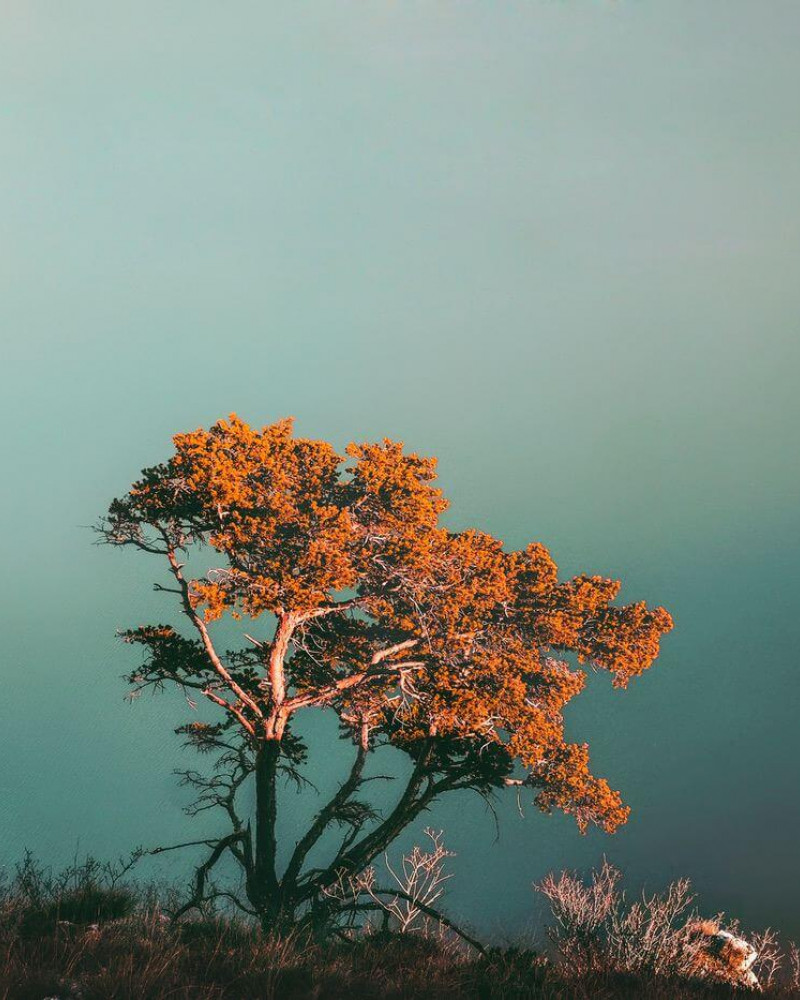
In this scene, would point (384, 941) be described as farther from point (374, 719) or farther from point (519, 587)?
point (519, 587)

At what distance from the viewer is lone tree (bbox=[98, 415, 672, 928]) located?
18281mm

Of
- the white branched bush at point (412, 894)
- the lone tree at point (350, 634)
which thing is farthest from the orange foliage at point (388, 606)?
the white branched bush at point (412, 894)

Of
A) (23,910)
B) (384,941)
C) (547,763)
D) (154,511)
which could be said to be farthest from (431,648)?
(23,910)

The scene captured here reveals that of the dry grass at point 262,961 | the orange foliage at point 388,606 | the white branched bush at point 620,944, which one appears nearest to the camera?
the dry grass at point 262,961

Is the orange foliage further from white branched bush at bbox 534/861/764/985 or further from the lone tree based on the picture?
white branched bush at bbox 534/861/764/985

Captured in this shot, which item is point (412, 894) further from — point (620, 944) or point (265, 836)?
point (265, 836)

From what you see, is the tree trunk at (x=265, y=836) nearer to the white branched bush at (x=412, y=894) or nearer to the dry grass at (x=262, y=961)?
the white branched bush at (x=412, y=894)

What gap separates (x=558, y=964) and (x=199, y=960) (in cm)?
479

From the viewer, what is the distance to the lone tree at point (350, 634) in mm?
18281

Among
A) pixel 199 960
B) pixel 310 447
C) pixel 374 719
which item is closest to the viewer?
pixel 199 960

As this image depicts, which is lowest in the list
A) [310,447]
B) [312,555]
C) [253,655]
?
[253,655]

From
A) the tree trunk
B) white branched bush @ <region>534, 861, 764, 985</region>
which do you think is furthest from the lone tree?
white branched bush @ <region>534, 861, 764, 985</region>

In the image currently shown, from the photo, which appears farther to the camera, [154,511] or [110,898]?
[154,511]

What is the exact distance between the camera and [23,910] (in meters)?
9.90
